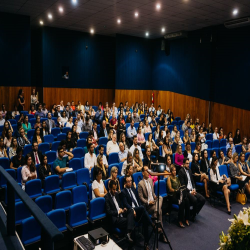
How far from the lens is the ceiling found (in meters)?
7.77

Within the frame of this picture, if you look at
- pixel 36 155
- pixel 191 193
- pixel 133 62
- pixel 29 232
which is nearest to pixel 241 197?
pixel 191 193

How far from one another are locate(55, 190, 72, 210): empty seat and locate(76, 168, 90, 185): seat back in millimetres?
832

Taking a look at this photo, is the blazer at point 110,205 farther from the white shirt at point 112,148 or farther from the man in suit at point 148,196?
the white shirt at point 112,148

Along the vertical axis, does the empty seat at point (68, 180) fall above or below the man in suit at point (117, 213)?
above

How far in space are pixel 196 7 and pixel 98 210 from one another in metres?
6.85

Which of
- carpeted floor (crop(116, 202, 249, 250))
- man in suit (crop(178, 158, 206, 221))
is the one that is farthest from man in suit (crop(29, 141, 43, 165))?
man in suit (crop(178, 158, 206, 221))

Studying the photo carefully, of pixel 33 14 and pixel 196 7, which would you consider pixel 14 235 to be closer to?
pixel 196 7

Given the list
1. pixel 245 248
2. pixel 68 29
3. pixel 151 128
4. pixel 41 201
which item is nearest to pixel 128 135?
pixel 151 128

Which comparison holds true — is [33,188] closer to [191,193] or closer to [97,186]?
[97,186]

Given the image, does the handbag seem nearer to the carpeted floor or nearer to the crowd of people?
the crowd of people

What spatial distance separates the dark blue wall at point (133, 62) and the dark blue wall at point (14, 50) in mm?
4567

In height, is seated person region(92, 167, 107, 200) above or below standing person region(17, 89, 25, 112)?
below

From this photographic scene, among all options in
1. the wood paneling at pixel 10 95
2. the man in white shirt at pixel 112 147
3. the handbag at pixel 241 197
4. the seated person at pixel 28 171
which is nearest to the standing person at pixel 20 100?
the wood paneling at pixel 10 95

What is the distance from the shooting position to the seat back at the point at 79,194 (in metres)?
4.25
